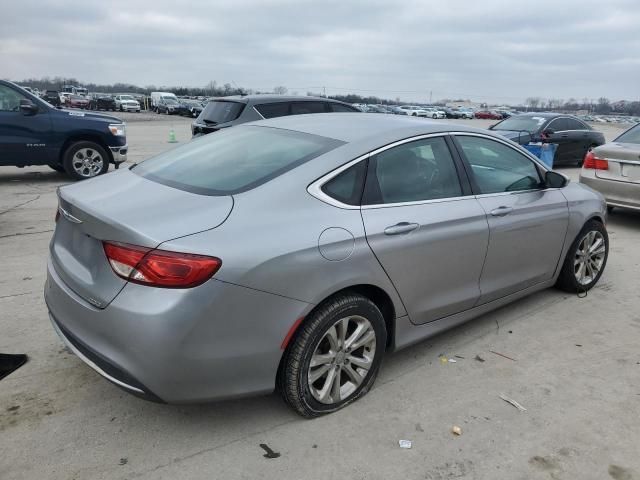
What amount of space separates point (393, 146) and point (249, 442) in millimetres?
1858

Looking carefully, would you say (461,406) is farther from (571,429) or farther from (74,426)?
(74,426)

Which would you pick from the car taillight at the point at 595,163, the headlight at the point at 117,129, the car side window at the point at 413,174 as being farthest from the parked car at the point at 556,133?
the car side window at the point at 413,174

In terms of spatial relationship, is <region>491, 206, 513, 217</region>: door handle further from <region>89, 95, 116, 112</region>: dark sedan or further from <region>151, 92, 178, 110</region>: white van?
<region>89, 95, 116, 112</region>: dark sedan

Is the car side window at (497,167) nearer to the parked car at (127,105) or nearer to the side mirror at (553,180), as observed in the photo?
the side mirror at (553,180)

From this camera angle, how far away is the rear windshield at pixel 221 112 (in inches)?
384

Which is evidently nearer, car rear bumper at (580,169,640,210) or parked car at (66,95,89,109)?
car rear bumper at (580,169,640,210)

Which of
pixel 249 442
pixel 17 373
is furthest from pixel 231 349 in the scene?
pixel 17 373

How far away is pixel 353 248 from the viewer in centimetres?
277

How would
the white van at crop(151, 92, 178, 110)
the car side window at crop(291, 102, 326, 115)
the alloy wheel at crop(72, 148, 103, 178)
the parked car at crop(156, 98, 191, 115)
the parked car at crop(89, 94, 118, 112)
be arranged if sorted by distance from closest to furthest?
→ 1. the alloy wheel at crop(72, 148, 103, 178)
2. the car side window at crop(291, 102, 326, 115)
3. the parked car at crop(156, 98, 191, 115)
4. the parked car at crop(89, 94, 118, 112)
5. the white van at crop(151, 92, 178, 110)

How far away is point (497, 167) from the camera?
3.96m

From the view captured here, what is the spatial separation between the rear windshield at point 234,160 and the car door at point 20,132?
6609 mm

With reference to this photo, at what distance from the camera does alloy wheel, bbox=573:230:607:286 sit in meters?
4.73

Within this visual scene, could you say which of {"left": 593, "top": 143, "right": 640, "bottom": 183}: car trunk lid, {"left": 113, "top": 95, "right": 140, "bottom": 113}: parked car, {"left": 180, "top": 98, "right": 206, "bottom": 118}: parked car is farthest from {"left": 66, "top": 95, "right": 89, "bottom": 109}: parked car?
{"left": 593, "top": 143, "right": 640, "bottom": 183}: car trunk lid

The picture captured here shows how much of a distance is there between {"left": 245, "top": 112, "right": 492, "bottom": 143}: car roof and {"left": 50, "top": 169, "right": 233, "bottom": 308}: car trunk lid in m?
0.98
